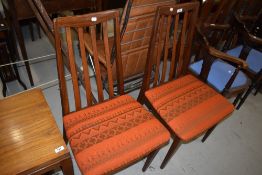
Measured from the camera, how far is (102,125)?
3.57ft

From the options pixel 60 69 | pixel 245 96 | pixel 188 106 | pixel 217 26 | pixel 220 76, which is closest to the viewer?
pixel 60 69

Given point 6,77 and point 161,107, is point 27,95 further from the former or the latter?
point 6,77

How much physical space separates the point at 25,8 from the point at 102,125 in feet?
3.96

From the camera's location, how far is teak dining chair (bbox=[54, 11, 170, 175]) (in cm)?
96

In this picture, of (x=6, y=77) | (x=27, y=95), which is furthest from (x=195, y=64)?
(x=6, y=77)

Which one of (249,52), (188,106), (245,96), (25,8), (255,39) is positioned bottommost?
(245,96)

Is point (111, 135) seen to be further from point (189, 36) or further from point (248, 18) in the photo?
point (248, 18)

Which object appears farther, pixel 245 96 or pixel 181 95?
pixel 245 96

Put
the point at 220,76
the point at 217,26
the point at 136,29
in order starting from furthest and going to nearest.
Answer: the point at 217,26 → the point at 220,76 → the point at 136,29

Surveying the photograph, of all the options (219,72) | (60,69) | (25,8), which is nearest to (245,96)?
(219,72)

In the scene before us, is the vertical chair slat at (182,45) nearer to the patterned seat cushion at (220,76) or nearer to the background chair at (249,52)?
the patterned seat cushion at (220,76)

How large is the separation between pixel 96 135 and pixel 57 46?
1.54 feet

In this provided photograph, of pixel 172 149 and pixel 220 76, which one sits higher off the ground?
pixel 220 76

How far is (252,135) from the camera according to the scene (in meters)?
1.81
